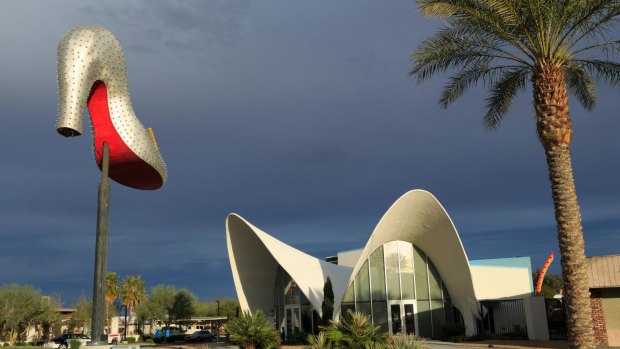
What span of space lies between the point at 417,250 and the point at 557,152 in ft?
46.9

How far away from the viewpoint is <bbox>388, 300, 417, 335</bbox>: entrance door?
27.1 meters

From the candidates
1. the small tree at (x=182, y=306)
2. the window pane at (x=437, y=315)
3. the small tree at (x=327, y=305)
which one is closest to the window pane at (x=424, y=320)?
the window pane at (x=437, y=315)

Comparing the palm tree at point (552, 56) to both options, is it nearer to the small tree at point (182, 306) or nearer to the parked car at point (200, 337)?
the parked car at point (200, 337)

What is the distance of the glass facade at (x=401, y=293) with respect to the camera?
27.2m

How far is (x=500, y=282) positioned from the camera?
35.4 meters

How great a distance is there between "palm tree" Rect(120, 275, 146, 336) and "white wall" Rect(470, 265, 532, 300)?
124 ft

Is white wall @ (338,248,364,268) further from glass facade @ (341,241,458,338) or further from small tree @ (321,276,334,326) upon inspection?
small tree @ (321,276,334,326)

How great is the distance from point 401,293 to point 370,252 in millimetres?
2532

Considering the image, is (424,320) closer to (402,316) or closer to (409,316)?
(409,316)

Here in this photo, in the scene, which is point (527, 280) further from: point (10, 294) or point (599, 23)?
point (10, 294)

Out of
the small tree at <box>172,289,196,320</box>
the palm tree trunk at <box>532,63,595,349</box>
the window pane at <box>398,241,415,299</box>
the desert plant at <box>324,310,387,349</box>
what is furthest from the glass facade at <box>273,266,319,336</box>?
the small tree at <box>172,289,196,320</box>

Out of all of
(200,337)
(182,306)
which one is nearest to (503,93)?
(200,337)

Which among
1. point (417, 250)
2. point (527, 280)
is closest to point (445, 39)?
point (417, 250)

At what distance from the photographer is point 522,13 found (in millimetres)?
14430
